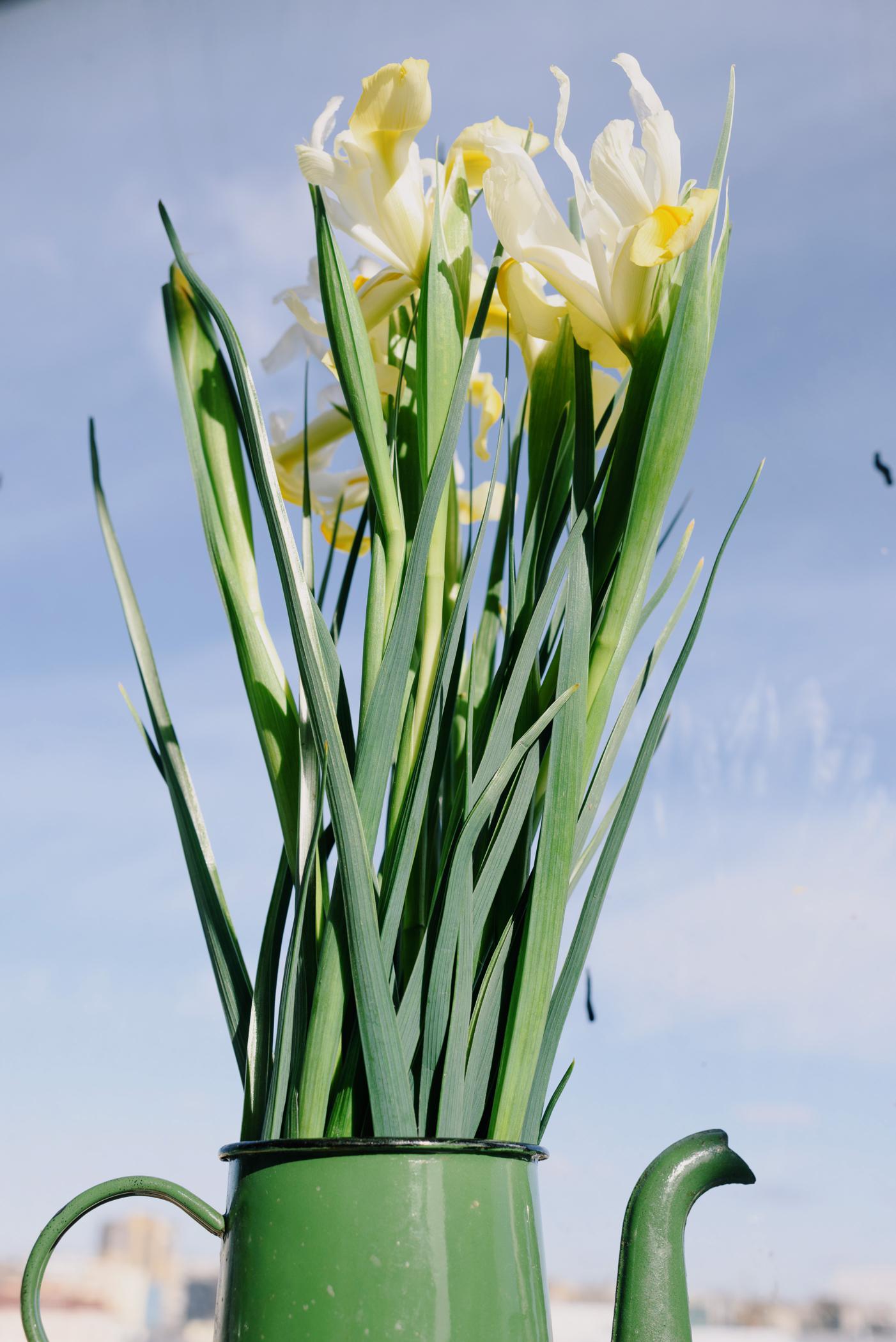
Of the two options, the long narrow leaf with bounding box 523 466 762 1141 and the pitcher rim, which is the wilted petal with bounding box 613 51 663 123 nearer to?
the long narrow leaf with bounding box 523 466 762 1141

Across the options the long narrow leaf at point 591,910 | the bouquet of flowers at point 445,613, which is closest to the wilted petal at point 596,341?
the bouquet of flowers at point 445,613

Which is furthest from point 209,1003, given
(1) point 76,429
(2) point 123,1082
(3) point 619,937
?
(1) point 76,429

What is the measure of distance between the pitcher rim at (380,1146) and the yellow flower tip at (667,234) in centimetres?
28

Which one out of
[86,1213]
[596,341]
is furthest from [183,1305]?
[596,341]

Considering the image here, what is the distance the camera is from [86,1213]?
32cm

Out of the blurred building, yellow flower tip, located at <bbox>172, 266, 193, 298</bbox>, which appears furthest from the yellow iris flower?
the blurred building

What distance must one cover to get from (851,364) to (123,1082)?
1.01 m

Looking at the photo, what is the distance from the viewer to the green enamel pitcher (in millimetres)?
281

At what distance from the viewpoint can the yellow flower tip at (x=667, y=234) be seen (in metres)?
0.34

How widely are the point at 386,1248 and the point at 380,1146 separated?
0.03m

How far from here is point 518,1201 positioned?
0.31m

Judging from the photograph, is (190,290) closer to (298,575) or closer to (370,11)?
(298,575)

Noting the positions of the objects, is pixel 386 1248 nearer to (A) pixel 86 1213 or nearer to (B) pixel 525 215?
(A) pixel 86 1213

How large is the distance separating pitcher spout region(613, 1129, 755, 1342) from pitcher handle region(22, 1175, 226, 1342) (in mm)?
130
